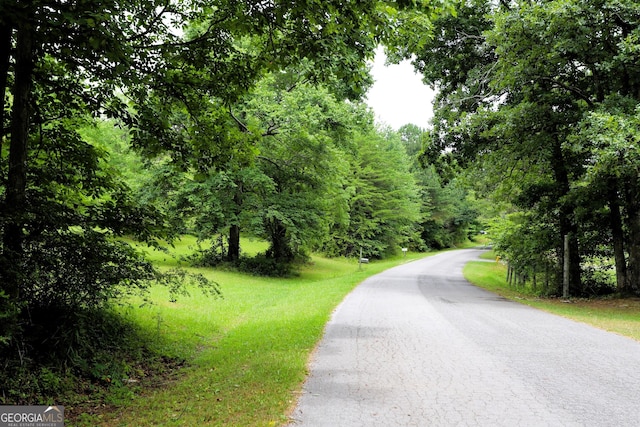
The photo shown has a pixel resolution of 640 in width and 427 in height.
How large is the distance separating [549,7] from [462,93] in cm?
629

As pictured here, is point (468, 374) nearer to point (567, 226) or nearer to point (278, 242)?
point (567, 226)

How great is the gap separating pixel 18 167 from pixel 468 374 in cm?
607

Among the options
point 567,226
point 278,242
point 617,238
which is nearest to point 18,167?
point 617,238

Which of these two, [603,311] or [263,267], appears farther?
[263,267]

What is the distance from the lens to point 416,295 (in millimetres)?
13586

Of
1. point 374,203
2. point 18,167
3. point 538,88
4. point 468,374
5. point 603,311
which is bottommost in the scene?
point 603,311

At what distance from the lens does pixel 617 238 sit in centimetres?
1422

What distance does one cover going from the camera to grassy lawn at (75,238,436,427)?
4.30m

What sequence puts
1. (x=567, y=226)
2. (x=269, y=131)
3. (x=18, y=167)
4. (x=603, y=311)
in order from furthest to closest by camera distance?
(x=269, y=131), (x=567, y=226), (x=603, y=311), (x=18, y=167)

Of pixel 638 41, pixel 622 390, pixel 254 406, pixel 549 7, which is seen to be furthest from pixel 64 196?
pixel 638 41

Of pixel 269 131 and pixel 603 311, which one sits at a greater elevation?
pixel 269 131

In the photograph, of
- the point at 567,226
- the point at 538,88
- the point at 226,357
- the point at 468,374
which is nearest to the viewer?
the point at 468,374

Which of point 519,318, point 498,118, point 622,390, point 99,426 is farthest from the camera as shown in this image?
point 498,118

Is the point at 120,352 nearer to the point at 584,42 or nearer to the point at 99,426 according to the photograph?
the point at 99,426
